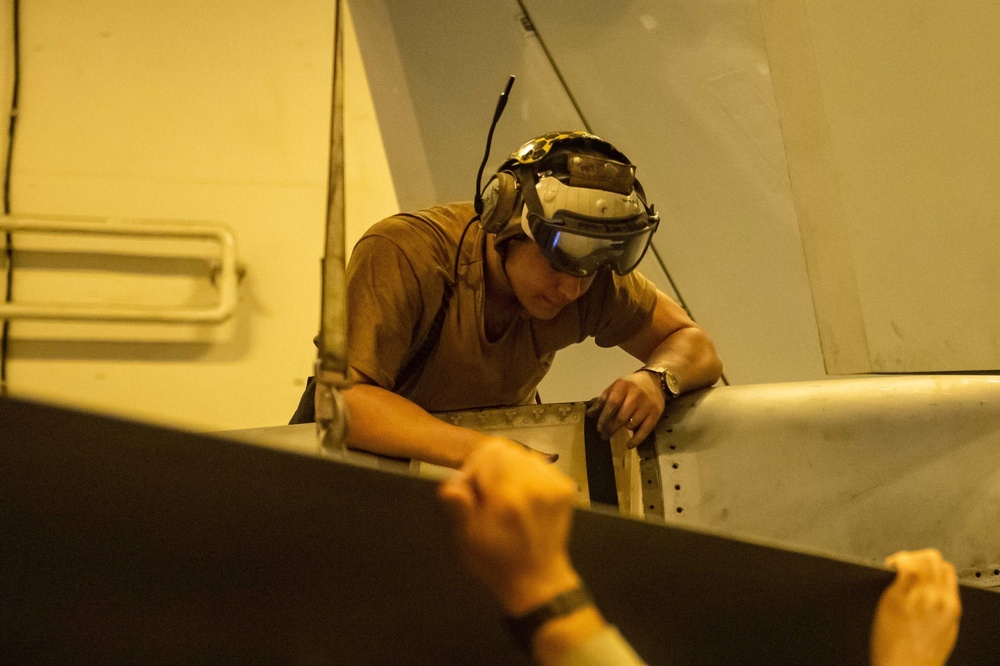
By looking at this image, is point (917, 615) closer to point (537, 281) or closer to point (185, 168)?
point (537, 281)

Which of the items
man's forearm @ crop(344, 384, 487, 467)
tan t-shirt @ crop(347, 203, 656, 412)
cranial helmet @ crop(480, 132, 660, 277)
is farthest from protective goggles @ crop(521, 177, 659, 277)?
man's forearm @ crop(344, 384, 487, 467)

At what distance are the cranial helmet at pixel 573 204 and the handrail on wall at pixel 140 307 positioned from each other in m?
1.06

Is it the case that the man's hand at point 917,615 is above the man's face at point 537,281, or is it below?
below

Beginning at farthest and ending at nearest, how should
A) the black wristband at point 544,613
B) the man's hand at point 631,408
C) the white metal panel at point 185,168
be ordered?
the white metal panel at point 185,168
the man's hand at point 631,408
the black wristband at point 544,613

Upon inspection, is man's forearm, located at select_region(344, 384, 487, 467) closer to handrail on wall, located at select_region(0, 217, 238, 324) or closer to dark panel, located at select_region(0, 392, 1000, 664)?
dark panel, located at select_region(0, 392, 1000, 664)

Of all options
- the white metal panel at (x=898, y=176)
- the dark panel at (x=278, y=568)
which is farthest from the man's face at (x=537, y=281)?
the dark panel at (x=278, y=568)

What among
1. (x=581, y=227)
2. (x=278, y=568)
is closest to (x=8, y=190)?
(x=581, y=227)

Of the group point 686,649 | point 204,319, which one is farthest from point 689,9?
point 686,649

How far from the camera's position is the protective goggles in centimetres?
116

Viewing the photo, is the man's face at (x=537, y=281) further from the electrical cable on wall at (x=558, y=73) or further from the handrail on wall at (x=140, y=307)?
the handrail on wall at (x=140, y=307)

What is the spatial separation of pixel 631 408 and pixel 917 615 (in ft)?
2.06

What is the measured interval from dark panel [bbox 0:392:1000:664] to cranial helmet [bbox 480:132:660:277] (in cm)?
59

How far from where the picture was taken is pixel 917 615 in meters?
0.66

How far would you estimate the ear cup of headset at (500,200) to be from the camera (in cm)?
123
